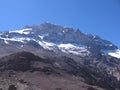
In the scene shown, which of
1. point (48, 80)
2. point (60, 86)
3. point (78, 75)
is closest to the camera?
point (60, 86)

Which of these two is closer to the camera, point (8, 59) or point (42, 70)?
point (42, 70)

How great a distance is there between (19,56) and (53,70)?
17.7 metres

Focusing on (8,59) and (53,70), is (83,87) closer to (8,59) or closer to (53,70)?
(53,70)

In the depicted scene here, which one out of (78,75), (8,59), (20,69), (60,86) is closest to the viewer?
(60,86)

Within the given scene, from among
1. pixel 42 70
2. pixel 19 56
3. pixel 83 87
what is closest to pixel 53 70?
pixel 42 70

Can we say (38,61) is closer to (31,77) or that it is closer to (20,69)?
(20,69)

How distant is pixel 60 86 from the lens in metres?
112

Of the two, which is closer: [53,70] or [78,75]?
[53,70]

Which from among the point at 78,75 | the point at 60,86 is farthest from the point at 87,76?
the point at 60,86

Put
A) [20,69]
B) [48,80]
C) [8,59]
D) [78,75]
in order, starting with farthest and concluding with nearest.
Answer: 1. [78,75]
2. [8,59]
3. [20,69]
4. [48,80]

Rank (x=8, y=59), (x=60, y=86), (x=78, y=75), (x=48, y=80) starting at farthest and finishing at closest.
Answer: (x=78, y=75), (x=8, y=59), (x=48, y=80), (x=60, y=86)

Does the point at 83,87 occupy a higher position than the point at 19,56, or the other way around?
the point at 19,56

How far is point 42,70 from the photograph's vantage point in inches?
5468

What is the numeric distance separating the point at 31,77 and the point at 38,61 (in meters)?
29.1
